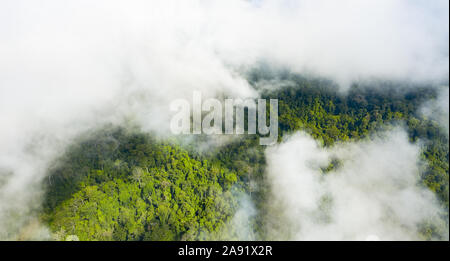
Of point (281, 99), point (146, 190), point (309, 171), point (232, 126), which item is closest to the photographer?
point (146, 190)

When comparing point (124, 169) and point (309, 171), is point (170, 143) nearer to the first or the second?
point (124, 169)

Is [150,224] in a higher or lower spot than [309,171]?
lower

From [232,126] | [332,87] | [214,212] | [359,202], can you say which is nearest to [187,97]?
[232,126]

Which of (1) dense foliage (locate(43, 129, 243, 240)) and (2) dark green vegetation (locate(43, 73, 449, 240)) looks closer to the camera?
(1) dense foliage (locate(43, 129, 243, 240))

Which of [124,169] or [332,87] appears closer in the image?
[124,169]

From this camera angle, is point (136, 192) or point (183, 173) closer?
point (136, 192)

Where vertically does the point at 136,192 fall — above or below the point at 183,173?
below

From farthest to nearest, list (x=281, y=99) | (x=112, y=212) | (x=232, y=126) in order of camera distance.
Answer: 1. (x=281, y=99)
2. (x=232, y=126)
3. (x=112, y=212)

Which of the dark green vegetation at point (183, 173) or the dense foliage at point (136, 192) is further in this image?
the dark green vegetation at point (183, 173)
